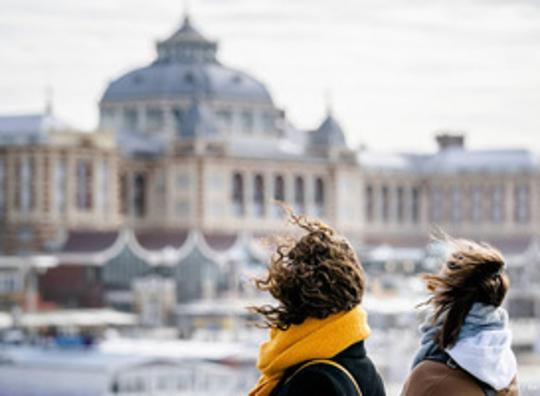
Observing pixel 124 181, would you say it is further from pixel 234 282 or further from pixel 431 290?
pixel 431 290

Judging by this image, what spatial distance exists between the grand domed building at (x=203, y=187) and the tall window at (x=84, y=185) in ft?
0.19

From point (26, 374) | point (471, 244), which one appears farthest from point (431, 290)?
point (26, 374)

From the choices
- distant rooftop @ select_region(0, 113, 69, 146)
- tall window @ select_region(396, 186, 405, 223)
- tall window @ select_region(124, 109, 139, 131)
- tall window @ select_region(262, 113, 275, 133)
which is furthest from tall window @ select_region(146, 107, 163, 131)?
tall window @ select_region(396, 186, 405, 223)

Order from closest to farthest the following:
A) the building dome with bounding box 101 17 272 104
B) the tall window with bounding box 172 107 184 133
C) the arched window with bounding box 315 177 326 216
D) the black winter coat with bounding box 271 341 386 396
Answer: the black winter coat with bounding box 271 341 386 396 < the tall window with bounding box 172 107 184 133 < the building dome with bounding box 101 17 272 104 < the arched window with bounding box 315 177 326 216

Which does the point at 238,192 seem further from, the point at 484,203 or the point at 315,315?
the point at 315,315

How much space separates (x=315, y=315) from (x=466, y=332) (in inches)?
26.6

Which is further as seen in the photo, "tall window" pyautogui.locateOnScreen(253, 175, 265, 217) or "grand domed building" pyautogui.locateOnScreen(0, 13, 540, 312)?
"tall window" pyautogui.locateOnScreen(253, 175, 265, 217)

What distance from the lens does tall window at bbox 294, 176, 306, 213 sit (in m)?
97.3

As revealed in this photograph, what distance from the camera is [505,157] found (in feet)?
351

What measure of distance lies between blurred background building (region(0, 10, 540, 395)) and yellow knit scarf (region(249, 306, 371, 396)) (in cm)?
6128

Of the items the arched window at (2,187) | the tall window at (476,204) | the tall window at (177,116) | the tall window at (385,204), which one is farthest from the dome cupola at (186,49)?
the tall window at (476,204)

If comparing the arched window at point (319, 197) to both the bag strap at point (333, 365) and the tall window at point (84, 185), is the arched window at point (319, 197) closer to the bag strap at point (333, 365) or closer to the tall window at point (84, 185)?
the tall window at point (84, 185)

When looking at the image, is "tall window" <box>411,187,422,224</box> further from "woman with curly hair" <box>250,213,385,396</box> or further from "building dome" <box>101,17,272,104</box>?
"woman with curly hair" <box>250,213,385,396</box>

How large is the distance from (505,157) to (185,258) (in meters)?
27.5
